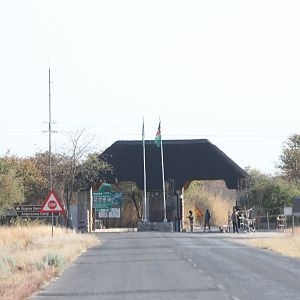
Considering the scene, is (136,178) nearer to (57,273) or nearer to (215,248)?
(215,248)

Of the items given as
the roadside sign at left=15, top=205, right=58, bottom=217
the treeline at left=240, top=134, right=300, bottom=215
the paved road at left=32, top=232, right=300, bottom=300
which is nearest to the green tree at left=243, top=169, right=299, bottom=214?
the treeline at left=240, top=134, right=300, bottom=215

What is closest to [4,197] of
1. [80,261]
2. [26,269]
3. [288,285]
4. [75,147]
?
[75,147]

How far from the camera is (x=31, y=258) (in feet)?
85.8

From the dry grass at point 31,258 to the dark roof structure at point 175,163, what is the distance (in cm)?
2063

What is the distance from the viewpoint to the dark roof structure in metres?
64.8

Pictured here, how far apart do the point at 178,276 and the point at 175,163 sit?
4546cm

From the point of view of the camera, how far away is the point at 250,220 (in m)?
56.1

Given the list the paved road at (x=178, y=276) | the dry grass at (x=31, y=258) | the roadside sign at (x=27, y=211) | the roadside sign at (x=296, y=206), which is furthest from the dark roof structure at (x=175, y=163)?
the paved road at (x=178, y=276)

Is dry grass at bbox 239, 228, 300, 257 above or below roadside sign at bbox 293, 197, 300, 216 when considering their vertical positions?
below

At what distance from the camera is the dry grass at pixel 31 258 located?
18428 mm

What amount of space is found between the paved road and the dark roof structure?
106ft

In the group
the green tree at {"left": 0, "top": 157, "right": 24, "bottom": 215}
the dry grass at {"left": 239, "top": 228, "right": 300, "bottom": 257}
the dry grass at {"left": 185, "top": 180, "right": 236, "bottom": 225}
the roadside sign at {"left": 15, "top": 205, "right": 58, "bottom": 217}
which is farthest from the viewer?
the dry grass at {"left": 185, "top": 180, "right": 236, "bottom": 225}

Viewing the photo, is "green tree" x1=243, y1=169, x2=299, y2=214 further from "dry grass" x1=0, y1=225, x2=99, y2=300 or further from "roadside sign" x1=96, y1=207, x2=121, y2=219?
"dry grass" x1=0, y1=225, x2=99, y2=300

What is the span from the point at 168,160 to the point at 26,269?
4372 centimetres
